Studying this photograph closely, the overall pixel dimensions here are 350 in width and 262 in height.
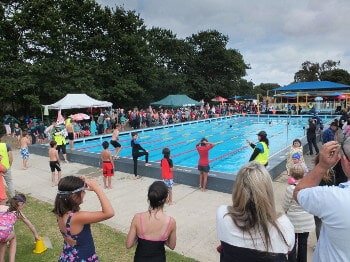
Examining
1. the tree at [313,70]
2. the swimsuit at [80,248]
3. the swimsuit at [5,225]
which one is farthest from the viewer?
the tree at [313,70]

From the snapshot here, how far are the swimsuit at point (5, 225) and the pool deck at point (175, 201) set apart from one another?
8.00 ft

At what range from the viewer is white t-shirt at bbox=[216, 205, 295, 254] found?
2059 millimetres

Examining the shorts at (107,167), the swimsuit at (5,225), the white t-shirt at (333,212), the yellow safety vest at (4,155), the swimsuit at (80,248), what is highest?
the white t-shirt at (333,212)

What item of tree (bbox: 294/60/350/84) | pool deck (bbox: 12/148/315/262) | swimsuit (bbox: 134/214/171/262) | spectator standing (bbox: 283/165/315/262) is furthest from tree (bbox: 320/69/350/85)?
swimsuit (bbox: 134/214/171/262)

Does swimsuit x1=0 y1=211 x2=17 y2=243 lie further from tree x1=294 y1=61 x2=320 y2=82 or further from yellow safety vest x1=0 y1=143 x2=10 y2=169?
tree x1=294 y1=61 x2=320 y2=82

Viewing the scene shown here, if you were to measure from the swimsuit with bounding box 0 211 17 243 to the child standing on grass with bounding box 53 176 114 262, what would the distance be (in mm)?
1688

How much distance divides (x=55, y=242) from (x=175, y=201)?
3.25 m

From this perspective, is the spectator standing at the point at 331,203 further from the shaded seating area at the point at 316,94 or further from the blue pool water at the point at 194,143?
the shaded seating area at the point at 316,94

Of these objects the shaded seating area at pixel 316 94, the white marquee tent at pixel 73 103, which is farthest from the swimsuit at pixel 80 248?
the shaded seating area at pixel 316 94

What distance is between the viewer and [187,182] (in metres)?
9.58

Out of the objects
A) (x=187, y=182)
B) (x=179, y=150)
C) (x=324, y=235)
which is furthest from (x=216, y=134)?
(x=324, y=235)

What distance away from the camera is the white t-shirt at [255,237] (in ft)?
6.75

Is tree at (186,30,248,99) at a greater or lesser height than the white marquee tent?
greater

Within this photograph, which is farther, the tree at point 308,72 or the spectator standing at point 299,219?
the tree at point 308,72
